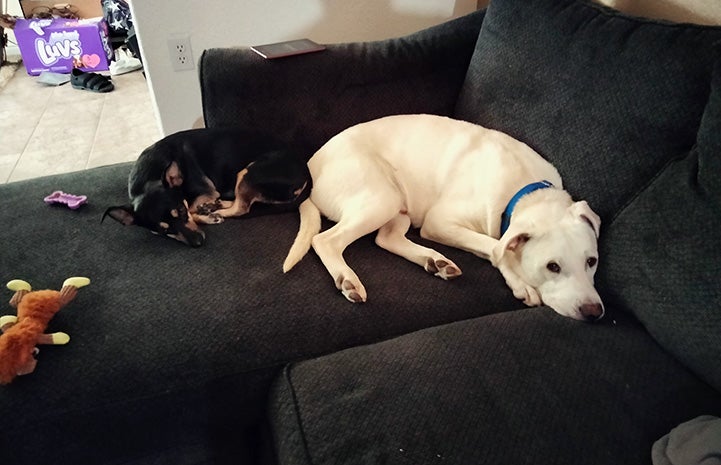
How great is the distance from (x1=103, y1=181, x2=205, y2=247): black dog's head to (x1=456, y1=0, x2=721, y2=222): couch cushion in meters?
1.11

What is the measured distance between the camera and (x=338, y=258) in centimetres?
147

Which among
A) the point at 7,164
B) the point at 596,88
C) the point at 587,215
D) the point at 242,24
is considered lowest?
the point at 7,164

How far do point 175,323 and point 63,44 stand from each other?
410cm

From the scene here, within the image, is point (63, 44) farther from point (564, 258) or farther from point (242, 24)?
point (564, 258)

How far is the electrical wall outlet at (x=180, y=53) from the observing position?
2.28 m

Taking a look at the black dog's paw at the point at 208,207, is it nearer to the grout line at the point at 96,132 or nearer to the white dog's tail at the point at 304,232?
the white dog's tail at the point at 304,232

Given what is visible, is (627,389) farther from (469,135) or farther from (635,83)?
(469,135)

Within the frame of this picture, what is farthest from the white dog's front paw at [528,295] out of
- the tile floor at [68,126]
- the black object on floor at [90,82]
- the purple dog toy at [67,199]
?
the black object on floor at [90,82]

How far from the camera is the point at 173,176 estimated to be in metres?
1.83

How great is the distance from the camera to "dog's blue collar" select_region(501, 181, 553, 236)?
1.54 meters

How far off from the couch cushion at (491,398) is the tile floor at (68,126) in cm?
264

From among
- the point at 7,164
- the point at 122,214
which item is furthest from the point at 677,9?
the point at 7,164

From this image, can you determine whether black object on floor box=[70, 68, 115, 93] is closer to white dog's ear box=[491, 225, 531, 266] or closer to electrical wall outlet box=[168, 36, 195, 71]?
electrical wall outlet box=[168, 36, 195, 71]

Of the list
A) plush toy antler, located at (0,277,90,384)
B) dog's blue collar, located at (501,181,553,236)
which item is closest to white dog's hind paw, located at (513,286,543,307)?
dog's blue collar, located at (501,181,553,236)
